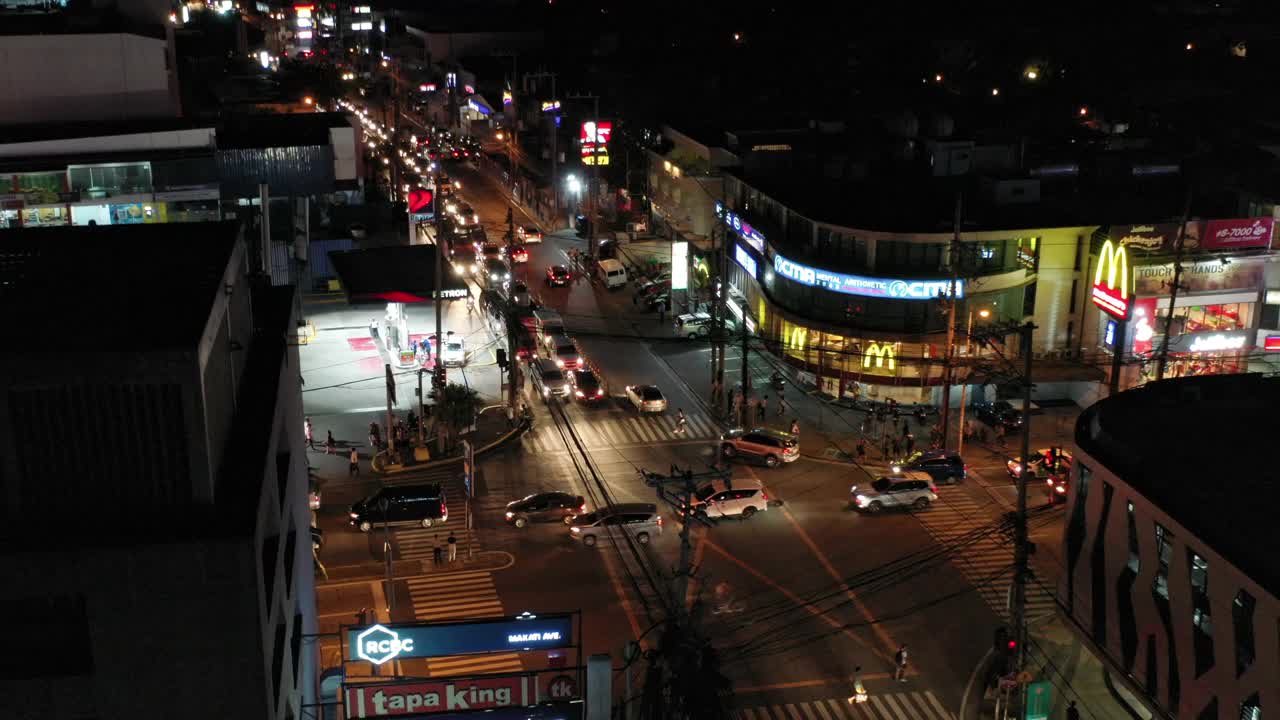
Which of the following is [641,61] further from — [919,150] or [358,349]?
[358,349]

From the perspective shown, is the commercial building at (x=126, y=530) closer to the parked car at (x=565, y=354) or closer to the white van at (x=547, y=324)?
the parked car at (x=565, y=354)

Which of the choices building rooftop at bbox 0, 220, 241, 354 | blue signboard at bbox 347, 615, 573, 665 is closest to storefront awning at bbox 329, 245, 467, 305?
building rooftop at bbox 0, 220, 241, 354

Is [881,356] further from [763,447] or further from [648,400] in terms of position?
[648,400]

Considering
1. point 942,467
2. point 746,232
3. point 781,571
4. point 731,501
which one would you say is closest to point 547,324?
point 746,232

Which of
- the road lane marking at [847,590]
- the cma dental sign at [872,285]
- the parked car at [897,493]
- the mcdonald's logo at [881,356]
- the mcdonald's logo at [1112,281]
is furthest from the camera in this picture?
the mcdonald's logo at [881,356]

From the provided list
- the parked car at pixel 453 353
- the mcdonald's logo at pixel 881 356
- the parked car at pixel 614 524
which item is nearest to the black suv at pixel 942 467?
the mcdonald's logo at pixel 881 356

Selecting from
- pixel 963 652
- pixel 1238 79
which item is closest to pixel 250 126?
pixel 963 652

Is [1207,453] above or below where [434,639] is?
above
